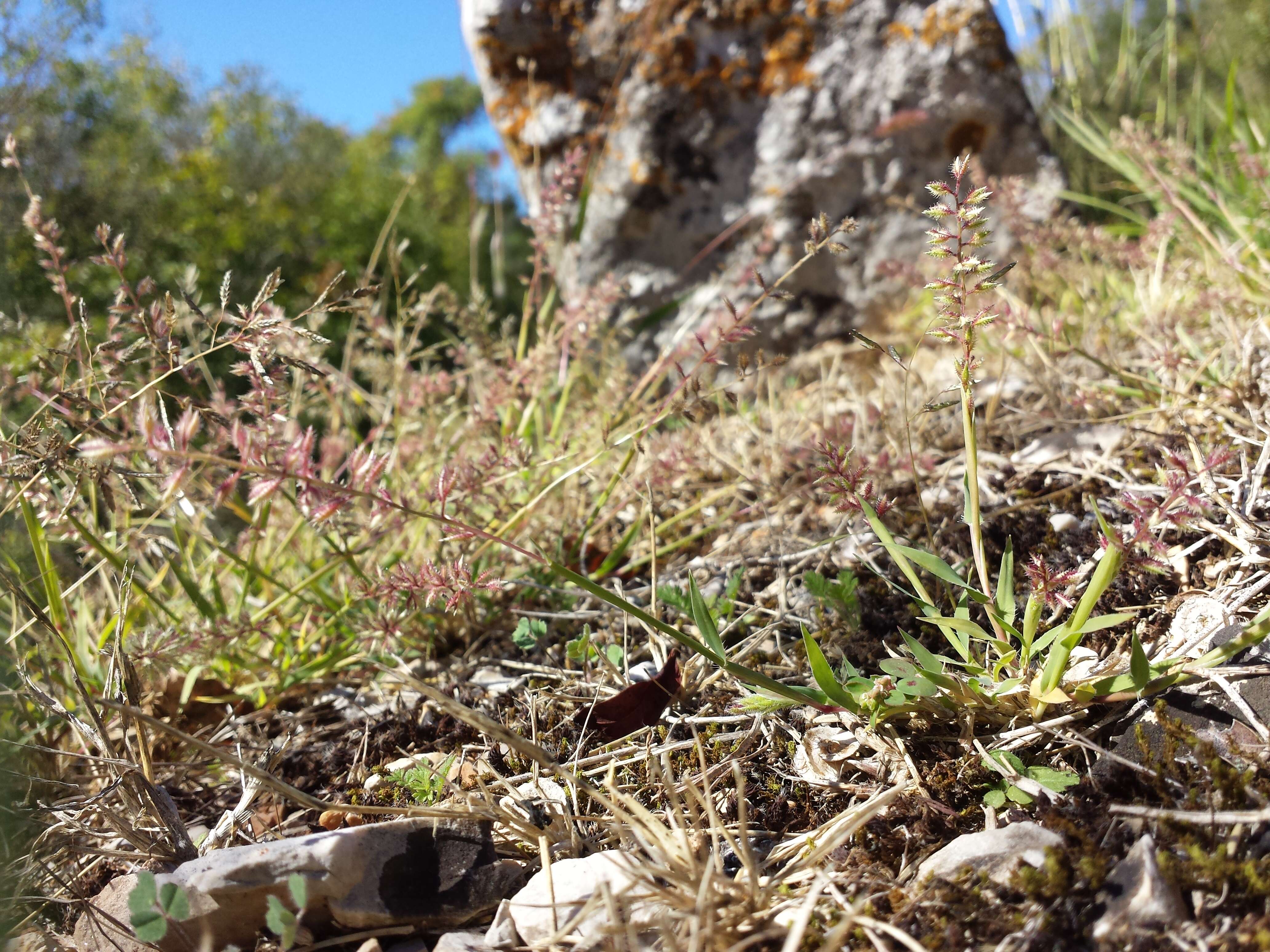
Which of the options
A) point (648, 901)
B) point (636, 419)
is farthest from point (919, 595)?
point (636, 419)

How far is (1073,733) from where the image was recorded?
1185 millimetres

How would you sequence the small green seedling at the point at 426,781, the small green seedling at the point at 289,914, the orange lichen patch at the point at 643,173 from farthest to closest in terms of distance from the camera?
the orange lichen patch at the point at 643,173 → the small green seedling at the point at 426,781 → the small green seedling at the point at 289,914

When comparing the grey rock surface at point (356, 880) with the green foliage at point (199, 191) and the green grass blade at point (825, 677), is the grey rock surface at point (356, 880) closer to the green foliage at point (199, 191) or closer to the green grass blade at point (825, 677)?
the green grass blade at point (825, 677)

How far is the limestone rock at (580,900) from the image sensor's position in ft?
3.43

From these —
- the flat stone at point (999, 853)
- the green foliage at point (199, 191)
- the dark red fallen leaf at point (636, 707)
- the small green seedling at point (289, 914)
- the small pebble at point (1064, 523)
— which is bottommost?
the flat stone at point (999, 853)

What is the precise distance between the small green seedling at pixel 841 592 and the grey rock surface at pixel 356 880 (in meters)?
0.75

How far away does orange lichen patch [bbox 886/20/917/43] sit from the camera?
11.9 ft

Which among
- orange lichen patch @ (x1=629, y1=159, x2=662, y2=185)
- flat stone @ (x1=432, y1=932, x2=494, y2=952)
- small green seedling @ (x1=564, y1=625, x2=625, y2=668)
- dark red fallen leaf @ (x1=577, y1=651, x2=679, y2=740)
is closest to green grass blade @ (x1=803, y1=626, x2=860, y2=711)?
dark red fallen leaf @ (x1=577, y1=651, x2=679, y2=740)

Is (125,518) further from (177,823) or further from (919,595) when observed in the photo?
(919,595)

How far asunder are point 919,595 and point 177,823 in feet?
4.31

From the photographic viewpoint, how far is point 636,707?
151 centimetres

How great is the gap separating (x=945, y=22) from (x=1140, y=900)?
3762 mm

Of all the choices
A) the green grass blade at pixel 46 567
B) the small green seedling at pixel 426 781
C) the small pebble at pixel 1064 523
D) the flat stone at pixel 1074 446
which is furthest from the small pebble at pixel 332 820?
the flat stone at pixel 1074 446

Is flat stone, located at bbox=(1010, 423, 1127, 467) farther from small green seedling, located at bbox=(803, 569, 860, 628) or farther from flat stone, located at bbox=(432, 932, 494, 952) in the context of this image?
flat stone, located at bbox=(432, 932, 494, 952)
